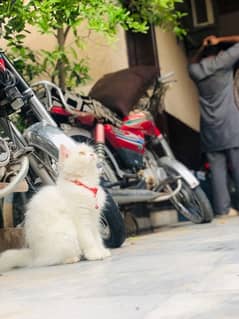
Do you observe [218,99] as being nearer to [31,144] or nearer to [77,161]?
[31,144]

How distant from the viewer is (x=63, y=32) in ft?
17.4

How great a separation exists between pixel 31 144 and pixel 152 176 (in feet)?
5.45

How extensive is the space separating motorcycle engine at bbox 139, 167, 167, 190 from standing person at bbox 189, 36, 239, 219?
0.81m

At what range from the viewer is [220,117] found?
5.46m

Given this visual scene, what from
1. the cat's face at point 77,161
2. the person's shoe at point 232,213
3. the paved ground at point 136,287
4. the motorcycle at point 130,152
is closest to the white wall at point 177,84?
the motorcycle at point 130,152

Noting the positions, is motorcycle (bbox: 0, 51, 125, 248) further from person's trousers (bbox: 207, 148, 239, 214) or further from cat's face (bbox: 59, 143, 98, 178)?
person's trousers (bbox: 207, 148, 239, 214)

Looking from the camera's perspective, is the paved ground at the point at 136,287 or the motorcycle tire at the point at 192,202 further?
the motorcycle tire at the point at 192,202

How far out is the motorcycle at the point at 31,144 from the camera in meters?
3.05

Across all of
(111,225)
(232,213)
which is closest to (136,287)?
(111,225)

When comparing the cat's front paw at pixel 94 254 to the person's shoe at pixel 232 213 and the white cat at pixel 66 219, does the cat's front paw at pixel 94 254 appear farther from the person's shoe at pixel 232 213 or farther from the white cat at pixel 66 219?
the person's shoe at pixel 232 213

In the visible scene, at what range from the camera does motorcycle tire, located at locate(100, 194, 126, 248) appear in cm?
327

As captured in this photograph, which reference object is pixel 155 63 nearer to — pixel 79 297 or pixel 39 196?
pixel 39 196

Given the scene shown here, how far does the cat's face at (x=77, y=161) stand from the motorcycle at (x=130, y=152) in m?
0.83

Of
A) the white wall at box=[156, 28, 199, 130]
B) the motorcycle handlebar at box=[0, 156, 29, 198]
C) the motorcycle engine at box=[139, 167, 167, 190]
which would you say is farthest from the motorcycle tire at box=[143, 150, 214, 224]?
the motorcycle handlebar at box=[0, 156, 29, 198]
